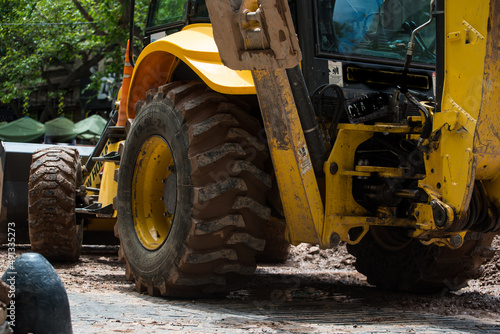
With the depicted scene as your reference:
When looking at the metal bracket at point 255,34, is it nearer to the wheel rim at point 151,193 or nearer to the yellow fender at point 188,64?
the yellow fender at point 188,64

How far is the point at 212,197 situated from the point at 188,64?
955 mm

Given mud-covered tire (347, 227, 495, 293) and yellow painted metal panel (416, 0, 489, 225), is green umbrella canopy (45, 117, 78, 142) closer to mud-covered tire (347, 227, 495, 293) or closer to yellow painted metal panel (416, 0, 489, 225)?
mud-covered tire (347, 227, 495, 293)

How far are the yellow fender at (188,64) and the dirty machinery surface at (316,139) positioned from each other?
0.02 meters

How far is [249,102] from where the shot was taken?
5.03 metres

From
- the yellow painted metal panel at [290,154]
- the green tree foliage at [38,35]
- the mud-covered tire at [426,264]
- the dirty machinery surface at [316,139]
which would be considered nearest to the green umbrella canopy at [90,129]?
the green tree foliage at [38,35]

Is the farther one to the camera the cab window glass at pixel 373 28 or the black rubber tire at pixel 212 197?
the cab window glass at pixel 373 28

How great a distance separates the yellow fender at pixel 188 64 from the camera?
4.61 meters

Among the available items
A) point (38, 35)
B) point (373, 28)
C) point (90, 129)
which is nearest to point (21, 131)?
point (90, 129)

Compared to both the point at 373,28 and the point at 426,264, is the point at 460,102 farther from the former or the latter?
the point at 426,264

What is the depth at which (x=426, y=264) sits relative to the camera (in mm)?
5484

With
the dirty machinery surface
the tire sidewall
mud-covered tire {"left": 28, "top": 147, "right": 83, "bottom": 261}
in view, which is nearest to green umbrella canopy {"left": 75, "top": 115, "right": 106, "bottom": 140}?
mud-covered tire {"left": 28, "top": 147, "right": 83, "bottom": 261}

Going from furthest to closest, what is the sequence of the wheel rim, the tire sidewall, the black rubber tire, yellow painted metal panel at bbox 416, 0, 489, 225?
the wheel rim < the tire sidewall < the black rubber tire < yellow painted metal panel at bbox 416, 0, 489, 225

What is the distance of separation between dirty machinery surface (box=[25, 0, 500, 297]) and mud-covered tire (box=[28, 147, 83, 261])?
6.60 ft

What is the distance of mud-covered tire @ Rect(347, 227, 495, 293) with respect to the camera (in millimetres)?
5406
